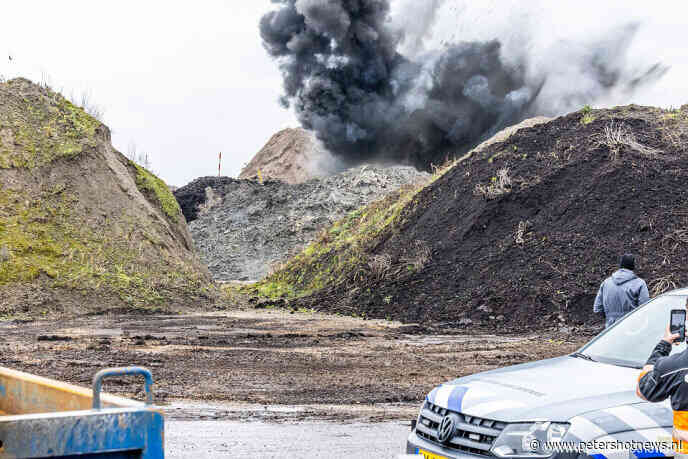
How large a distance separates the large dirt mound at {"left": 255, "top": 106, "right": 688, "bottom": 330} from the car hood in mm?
13882

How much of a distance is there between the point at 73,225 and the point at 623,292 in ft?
62.0

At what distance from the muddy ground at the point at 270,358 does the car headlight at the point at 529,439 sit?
454cm

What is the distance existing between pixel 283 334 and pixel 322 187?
1238 inches

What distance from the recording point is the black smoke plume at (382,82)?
173 feet

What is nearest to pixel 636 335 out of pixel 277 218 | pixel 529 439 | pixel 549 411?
pixel 549 411

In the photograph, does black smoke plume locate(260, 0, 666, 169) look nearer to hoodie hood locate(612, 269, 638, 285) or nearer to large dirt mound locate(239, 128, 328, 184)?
large dirt mound locate(239, 128, 328, 184)

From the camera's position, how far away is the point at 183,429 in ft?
25.8

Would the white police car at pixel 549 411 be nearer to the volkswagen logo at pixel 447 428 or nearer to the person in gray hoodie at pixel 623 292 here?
the volkswagen logo at pixel 447 428

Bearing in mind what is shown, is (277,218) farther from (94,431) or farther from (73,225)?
(94,431)

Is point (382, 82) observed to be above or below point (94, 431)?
above

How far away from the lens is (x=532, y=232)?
22328mm

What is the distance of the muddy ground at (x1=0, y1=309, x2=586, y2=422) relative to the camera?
962 centimetres

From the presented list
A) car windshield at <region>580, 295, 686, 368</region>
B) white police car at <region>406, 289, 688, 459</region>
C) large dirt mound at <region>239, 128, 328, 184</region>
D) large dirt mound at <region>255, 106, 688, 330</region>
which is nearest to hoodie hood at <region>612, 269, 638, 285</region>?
car windshield at <region>580, 295, 686, 368</region>

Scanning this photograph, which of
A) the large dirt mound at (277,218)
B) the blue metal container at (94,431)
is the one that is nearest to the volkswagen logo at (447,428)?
the blue metal container at (94,431)
